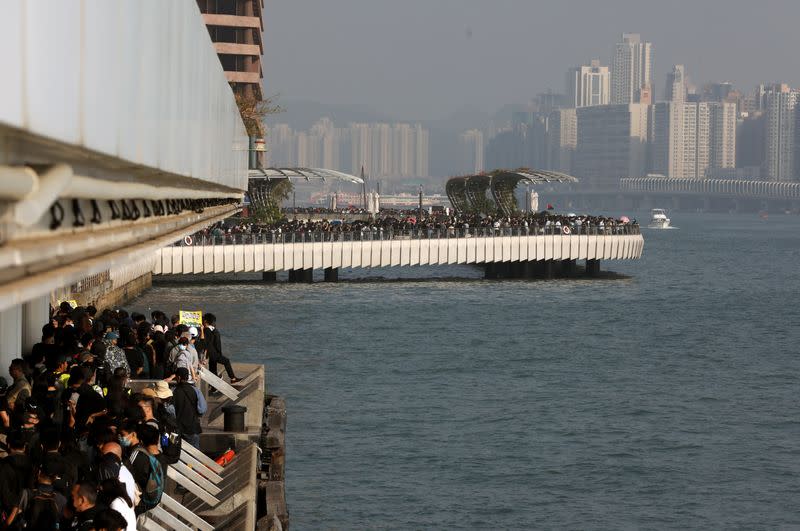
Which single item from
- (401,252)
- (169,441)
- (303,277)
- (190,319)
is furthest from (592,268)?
(169,441)

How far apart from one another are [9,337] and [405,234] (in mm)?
57574

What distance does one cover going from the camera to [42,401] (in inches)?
515

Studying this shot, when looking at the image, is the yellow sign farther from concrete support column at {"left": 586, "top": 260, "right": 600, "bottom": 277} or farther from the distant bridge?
concrete support column at {"left": 586, "top": 260, "right": 600, "bottom": 277}

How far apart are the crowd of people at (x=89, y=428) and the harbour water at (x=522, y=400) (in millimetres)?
7196

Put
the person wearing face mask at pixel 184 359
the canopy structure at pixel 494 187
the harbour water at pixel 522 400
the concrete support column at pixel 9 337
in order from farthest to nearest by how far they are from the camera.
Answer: the canopy structure at pixel 494 187 < the harbour water at pixel 522 400 < the person wearing face mask at pixel 184 359 < the concrete support column at pixel 9 337

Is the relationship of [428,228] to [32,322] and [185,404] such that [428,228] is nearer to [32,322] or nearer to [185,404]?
[32,322]

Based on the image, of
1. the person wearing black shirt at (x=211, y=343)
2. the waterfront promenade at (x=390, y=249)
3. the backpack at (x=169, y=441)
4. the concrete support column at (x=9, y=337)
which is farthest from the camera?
the waterfront promenade at (x=390, y=249)

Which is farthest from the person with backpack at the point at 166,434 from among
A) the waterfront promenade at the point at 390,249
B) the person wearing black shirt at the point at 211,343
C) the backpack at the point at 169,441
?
the waterfront promenade at the point at 390,249

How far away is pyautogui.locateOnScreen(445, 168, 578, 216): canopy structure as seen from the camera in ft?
310

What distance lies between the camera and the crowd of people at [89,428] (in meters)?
9.83

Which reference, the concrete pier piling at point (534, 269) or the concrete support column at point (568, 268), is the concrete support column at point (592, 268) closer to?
the concrete pier piling at point (534, 269)

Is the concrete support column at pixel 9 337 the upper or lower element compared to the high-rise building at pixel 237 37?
lower

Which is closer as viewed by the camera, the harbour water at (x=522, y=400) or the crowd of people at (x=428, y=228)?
the harbour water at (x=522, y=400)

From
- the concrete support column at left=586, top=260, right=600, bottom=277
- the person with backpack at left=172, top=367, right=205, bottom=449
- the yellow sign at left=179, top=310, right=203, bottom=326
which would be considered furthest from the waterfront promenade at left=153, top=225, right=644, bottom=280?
the person with backpack at left=172, top=367, right=205, bottom=449
